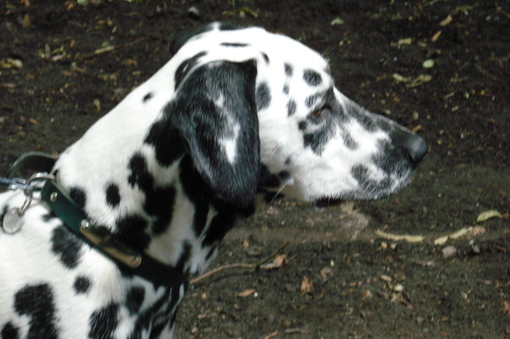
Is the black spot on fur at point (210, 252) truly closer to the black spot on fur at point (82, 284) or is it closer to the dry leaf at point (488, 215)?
the black spot on fur at point (82, 284)

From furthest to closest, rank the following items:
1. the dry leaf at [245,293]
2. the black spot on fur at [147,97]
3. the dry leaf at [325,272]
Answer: the dry leaf at [325,272], the dry leaf at [245,293], the black spot on fur at [147,97]

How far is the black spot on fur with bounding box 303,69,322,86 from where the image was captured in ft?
7.30

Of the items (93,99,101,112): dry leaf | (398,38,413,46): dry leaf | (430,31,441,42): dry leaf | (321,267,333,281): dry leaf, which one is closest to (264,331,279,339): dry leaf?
(321,267,333,281): dry leaf

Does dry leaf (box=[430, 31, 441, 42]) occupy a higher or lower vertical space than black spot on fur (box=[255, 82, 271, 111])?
lower

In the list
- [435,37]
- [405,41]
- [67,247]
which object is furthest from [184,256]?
[435,37]

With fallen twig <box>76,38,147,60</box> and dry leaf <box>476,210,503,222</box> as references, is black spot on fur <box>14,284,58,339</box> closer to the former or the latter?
dry leaf <box>476,210,503,222</box>

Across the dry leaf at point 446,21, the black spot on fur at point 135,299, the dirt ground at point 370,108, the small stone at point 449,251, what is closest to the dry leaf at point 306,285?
the dirt ground at point 370,108

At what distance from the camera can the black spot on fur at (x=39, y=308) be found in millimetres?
2016

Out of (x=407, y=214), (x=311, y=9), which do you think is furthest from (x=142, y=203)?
(x=311, y=9)

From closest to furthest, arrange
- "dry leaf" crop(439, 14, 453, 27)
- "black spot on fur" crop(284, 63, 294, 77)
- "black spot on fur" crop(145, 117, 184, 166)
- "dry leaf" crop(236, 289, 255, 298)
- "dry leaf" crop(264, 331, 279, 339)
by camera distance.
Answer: "black spot on fur" crop(145, 117, 184, 166) < "black spot on fur" crop(284, 63, 294, 77) < "dry leaf" crop(264, 331, 279, 339) < "dry leaf" crop(236, 289, 255, 298) < "dry leaf" crop(439, 14, 453, 27)

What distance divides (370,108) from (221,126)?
338 cm

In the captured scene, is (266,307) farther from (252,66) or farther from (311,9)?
(311,9)

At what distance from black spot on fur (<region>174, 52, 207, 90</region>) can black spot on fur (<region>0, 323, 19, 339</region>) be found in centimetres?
92

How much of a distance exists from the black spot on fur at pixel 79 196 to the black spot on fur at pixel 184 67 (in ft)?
1.50
